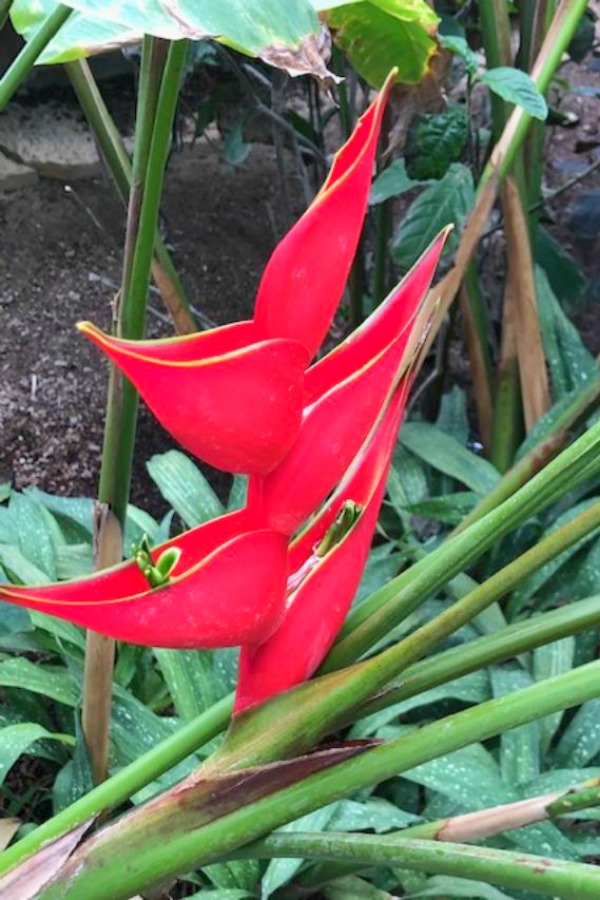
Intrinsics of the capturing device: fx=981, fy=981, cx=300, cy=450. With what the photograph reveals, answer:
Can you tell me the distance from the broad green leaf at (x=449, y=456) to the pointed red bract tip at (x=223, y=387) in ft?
2.37

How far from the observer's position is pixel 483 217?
0.92 metres

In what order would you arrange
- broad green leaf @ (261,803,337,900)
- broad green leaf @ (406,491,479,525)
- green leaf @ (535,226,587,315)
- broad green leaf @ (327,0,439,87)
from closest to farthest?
broad green leaf @ (261,803,337,900) → broad green leaf @ (327,0,439,87) → broad green leaf @ (406,491,479,525) → green leaf @ (535,226,587,315)

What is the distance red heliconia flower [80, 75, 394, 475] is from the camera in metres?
0.31

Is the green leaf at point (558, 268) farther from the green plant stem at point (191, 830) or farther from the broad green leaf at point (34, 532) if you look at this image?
the green plant stem at point (191, 830)

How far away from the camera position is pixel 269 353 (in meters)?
0.32

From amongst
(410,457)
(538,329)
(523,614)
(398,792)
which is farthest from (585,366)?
(398,792)

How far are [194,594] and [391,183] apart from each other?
0.71 metres

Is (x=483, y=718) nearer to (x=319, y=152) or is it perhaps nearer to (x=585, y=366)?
(x=585, y=366)

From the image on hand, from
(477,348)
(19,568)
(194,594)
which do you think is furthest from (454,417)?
(194,594)

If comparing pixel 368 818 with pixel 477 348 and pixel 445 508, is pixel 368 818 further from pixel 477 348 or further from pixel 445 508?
pixel 477 348

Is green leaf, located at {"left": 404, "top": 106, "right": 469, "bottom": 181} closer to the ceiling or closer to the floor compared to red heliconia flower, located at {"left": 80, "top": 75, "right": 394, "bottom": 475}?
closer to the floor

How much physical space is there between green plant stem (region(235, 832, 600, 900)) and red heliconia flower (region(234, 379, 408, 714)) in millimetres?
67

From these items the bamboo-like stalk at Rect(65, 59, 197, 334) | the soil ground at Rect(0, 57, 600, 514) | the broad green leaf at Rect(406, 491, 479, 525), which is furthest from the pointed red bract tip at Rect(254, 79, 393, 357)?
the soil ground at Rect(0, 57, 600, 514)

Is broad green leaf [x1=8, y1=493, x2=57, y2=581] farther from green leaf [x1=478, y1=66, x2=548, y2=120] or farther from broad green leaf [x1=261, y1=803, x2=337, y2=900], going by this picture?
green leaf [x1=478, y1=66, x2=548, y2=120]
